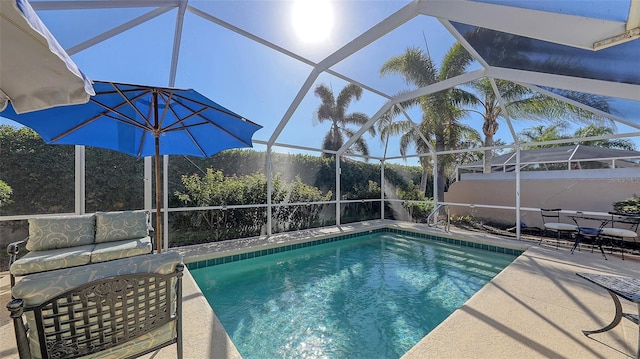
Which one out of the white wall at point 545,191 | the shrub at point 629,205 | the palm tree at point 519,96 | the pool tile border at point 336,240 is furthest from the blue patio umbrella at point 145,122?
the shrub at point 629,205

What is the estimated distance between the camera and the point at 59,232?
10.9 ft

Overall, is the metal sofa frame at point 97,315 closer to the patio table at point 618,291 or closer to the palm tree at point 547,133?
the patio table at point 618,291

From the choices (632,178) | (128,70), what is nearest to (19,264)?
(128,70)

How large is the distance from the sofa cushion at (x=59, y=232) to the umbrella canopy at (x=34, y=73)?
251 cm

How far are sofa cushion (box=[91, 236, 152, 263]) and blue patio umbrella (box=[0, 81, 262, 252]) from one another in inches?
11.5

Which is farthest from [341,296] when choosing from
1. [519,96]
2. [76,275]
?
[519,96]

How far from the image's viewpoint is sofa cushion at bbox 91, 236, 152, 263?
124 inches

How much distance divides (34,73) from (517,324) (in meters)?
4.65

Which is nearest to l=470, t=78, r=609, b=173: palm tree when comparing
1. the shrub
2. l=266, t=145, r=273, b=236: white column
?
the shrub

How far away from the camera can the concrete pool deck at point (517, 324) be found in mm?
2176

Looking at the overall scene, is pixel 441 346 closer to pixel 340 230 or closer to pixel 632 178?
pixel 340 230

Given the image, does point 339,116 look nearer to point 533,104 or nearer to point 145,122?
point 533,104

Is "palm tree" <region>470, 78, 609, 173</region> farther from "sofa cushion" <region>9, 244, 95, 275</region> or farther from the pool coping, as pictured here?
"sofa cushion" <region>9, 244, 95, 275</region>

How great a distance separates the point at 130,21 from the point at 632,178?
11.9m
